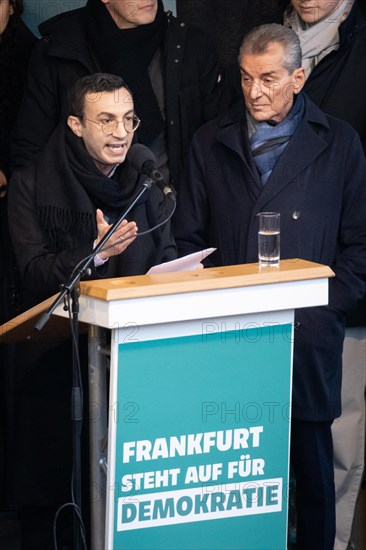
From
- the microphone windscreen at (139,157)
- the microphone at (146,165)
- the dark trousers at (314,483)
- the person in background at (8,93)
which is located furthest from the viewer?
the person in background at (8,93)

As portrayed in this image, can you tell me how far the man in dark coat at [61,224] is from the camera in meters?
4.12

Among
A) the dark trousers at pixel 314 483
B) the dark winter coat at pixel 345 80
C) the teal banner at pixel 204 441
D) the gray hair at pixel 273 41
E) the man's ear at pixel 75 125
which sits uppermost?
the gray hair at pixel 273 41

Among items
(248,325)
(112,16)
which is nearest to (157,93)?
(112,16)

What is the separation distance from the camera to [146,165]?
11.8 ft

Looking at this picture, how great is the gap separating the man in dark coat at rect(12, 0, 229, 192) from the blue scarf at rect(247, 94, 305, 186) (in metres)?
0.43

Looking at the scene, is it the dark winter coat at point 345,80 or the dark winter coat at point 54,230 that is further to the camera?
the dark winter coat at point 345,80

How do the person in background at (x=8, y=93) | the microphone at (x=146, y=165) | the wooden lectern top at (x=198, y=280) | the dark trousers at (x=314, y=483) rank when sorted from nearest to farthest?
the wooden lectern top at (x=198, y=280)
the microphone at (x=146, y=165)
the dark trousers at (x=314, y=483)
the person in background at (x=8, y=93)

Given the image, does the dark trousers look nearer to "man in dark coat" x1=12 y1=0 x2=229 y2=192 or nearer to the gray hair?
"man in dark coat" x1=12 y1=0 x2=229 y2=192

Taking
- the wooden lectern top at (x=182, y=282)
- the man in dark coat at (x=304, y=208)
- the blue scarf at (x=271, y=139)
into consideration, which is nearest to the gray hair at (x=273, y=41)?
the man in dark coat at (x=304, y=208)

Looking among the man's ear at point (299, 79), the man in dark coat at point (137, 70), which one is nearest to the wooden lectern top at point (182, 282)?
the man's ear at point (299, 79)

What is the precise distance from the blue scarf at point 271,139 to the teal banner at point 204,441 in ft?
3.13

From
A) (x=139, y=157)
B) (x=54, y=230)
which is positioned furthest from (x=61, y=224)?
Answer: (x=139, y=157)

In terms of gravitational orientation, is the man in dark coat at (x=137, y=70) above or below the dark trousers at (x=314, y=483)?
above

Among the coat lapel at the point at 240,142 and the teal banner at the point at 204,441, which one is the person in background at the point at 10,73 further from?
the teal banner at the point at 204,441
